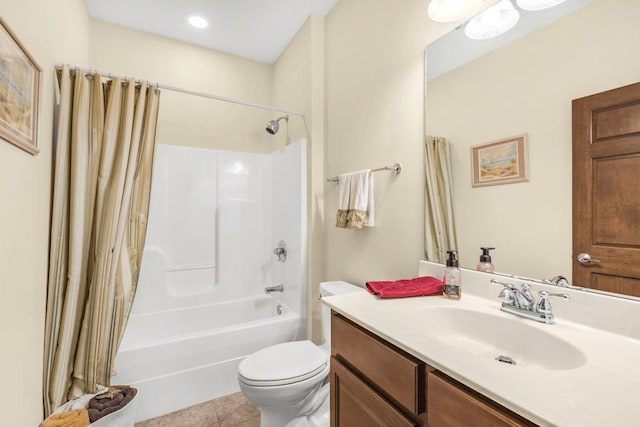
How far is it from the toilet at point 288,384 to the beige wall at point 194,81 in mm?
1913

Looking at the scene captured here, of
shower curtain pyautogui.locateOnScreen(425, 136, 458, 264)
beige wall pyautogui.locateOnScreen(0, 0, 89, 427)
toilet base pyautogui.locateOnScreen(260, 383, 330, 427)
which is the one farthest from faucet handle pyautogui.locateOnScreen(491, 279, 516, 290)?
beige wall pyautogui.locateOnScreen(0, 0, 89, 427)

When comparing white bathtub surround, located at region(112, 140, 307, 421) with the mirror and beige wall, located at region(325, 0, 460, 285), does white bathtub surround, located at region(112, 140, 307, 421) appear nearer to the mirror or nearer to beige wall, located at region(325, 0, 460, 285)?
beige wall, located at region(325, 0, 460, 285)

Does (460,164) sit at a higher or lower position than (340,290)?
higher

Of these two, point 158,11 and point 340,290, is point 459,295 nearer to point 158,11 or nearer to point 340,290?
point 340,290

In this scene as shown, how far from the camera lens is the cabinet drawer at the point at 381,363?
697 millimetres

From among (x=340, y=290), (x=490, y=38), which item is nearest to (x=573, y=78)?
(x=490, y=38)

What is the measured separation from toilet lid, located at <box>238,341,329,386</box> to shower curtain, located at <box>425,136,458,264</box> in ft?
2.61

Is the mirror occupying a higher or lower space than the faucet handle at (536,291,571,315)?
higher

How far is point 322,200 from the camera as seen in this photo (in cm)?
218

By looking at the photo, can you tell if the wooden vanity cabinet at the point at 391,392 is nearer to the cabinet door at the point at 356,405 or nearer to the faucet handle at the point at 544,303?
the cabinet door at the point at 356,405

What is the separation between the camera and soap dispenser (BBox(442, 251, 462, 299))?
1.08m

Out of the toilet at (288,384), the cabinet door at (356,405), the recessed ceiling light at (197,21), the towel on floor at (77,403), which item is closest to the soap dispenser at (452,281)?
the cabinet door at (356,405)

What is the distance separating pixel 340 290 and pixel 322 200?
2.51 ft

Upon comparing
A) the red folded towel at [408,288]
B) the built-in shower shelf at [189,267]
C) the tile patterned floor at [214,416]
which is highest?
the red folded towel at [408,288]
